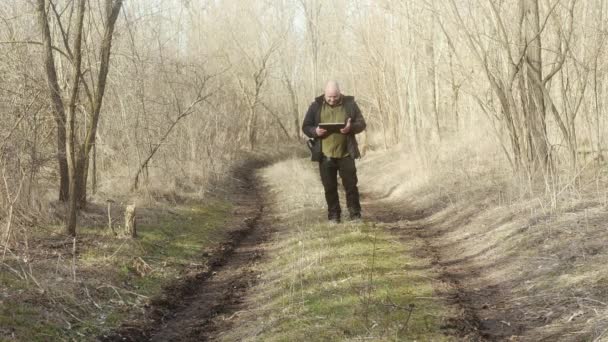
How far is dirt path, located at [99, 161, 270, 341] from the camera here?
5.74 metres

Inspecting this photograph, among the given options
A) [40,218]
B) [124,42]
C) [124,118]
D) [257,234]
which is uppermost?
[124,42]

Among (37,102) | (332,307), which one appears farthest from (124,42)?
(332,307)

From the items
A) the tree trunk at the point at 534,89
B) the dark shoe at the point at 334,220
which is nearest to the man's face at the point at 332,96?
the dark shoe at the point at 334,220

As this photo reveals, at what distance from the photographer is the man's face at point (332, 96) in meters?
9.23

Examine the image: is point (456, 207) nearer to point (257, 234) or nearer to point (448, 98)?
point (257, 234)

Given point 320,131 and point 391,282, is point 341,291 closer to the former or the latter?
point 391,282

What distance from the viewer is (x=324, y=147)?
30.8ft

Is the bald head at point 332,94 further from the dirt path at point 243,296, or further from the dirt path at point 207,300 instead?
the dirt path at point 207,300

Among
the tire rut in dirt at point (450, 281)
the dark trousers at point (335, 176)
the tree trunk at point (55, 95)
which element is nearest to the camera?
the tire rut in dirt at point (450, 281)

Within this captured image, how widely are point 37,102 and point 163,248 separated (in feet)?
8.77

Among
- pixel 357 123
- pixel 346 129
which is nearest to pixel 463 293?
pixel 346 129

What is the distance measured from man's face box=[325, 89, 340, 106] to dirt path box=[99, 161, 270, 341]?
2.46 meters

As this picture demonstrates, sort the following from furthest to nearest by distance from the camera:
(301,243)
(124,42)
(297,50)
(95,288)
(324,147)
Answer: (297,50) → (124,42) → (324,147) → (301,243) → (95,288)

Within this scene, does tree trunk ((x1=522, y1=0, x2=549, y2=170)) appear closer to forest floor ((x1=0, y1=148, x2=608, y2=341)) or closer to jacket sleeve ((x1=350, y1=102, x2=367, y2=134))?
forest floor ((x1=0, y1=148, x2=608, y2=341))
